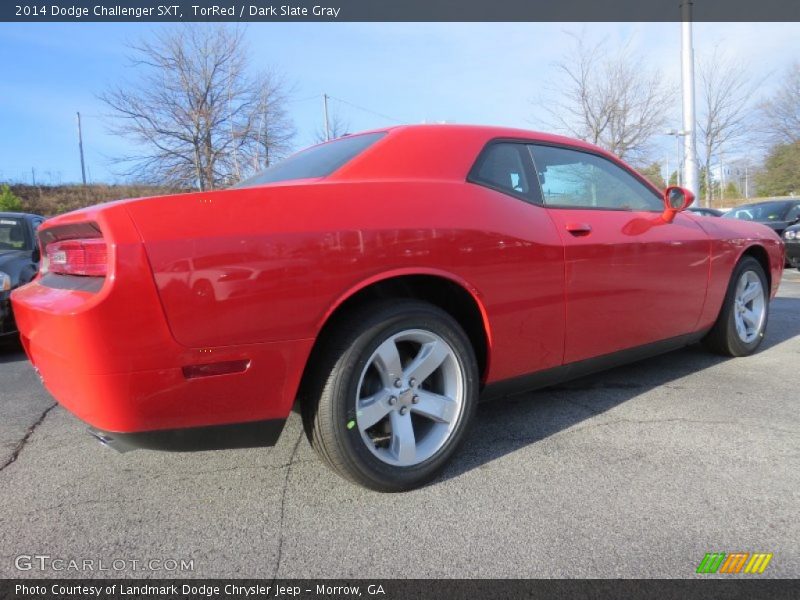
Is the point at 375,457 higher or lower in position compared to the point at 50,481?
higher

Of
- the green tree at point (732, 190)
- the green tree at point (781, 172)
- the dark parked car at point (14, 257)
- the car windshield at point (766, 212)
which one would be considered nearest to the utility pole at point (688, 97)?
the car windshield at point (766, 212)

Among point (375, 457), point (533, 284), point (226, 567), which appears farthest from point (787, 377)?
point (226, 567)

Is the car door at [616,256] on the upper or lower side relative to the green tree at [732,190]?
lower

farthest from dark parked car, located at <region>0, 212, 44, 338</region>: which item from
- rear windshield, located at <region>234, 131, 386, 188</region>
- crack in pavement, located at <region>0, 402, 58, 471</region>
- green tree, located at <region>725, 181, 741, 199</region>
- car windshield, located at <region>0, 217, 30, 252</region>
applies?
green tree, located at <region>725, 181, 741, 199</region>

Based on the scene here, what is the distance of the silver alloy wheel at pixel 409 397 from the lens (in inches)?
85.0

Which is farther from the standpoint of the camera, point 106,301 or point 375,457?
point 375,457

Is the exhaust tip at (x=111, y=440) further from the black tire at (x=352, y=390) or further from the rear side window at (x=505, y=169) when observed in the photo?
the rear side window at (x=505, y=169)

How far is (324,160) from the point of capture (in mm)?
2641

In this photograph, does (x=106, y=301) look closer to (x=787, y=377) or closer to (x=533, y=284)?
(x=533, y=284)

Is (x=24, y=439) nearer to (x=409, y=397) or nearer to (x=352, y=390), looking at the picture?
(x=352, y=390)

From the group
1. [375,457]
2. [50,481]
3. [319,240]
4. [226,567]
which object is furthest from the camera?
[50,481]

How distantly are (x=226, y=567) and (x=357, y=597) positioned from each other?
46 centimetres

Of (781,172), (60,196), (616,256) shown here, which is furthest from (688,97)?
(60,196)

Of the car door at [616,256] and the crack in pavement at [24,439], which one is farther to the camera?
the car door at [616,256]
